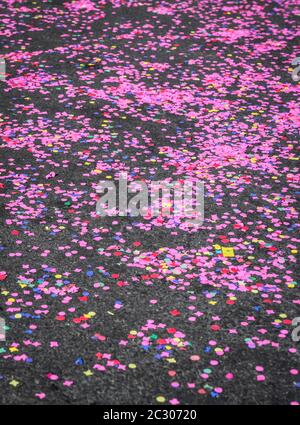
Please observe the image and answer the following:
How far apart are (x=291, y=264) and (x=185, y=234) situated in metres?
0.78

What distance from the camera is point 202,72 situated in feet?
25.5

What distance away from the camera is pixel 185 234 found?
500cm

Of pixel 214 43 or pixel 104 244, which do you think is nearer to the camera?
pixel 104 244

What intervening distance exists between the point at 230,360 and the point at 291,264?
1104 mm

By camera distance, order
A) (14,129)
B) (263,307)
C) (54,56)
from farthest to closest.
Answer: (54,56)
(14,129)
(263,307)

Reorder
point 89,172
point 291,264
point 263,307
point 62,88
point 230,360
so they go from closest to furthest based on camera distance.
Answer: point 230,360
point 263,307
point 291,264
point 89,172
point 62,88

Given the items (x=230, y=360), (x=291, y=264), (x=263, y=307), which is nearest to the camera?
(x=230, y=360)

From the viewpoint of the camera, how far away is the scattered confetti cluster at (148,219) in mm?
3791

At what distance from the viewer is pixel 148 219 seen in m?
5.20

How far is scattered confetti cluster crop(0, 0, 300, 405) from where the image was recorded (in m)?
3.79

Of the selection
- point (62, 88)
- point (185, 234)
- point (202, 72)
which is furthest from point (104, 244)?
point (202, 72)

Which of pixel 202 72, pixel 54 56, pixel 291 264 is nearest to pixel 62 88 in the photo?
pixel 54 56
